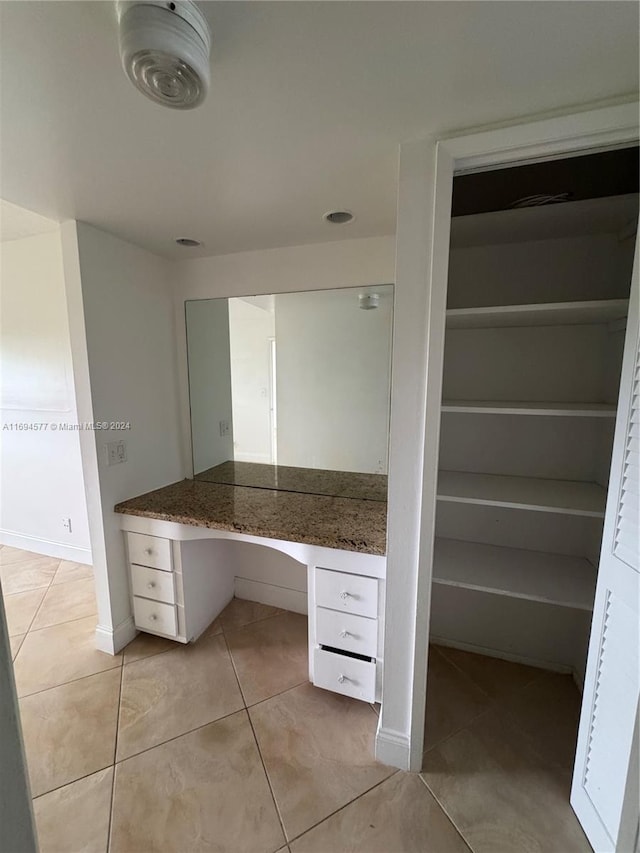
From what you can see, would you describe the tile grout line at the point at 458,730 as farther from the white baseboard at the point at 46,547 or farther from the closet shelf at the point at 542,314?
the white baseboard at the point at 46,547

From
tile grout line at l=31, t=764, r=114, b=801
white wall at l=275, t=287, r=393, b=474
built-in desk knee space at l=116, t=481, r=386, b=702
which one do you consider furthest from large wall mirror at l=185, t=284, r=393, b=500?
tile grout line at l=31, t=764, r=114, b=801

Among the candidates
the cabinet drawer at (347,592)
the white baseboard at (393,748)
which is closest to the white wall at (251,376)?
the cabinet drawer at (347,592)

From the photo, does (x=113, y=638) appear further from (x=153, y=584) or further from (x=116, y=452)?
(x=116, y=452)

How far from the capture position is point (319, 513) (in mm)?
1733

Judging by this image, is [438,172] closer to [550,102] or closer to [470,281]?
[550,102]

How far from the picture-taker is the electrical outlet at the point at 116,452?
1.78 meters

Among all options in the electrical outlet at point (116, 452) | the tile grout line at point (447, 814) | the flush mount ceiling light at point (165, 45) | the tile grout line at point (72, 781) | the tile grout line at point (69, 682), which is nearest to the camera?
the flush mount ceiling light at point (165, 45)

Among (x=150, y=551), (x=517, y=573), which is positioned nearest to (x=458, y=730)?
(x=517, y=573)

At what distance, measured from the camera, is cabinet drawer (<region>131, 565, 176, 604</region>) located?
1859 millimetres

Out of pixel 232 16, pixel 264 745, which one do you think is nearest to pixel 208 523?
pixel 264 745

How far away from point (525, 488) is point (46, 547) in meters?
3.61

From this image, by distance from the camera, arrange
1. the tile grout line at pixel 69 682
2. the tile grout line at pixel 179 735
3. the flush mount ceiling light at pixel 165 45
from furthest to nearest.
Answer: the tile grout line at pixel 69 682
the tile grout line at pixel 179 735
the flush mount ceiling light at pixel 165 45

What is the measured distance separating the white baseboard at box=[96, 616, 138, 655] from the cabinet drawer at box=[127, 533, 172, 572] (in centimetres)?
39

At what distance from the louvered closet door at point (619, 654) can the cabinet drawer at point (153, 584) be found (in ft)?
6.12
